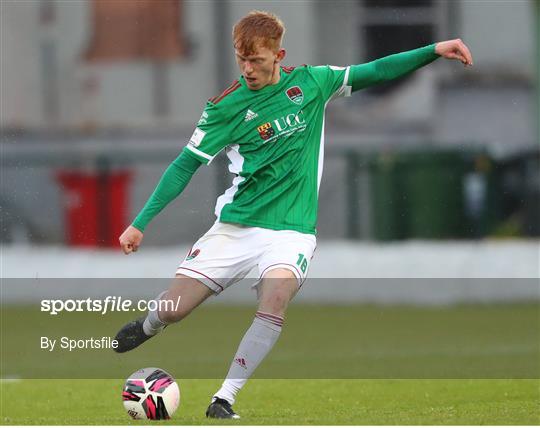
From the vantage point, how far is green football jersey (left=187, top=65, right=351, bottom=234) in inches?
357

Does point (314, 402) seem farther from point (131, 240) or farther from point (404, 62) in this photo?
point (404, 62)

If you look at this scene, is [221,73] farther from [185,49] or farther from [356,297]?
[356,297]

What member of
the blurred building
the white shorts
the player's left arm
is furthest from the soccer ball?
the blurred building

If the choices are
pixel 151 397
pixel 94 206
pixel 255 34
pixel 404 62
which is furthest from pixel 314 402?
pixel 94 206

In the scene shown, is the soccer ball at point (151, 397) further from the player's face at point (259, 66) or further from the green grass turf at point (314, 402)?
the player's face at point (259, 66)

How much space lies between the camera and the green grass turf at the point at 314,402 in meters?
8.84

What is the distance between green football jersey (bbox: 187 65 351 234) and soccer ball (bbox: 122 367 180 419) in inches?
39.6

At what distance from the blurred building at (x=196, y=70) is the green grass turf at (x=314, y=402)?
9.38 meters

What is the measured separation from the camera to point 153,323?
9383 mm

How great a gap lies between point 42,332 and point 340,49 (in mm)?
7489

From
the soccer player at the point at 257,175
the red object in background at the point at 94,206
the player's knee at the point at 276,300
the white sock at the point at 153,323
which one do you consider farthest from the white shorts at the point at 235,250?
the red object in background at the point at 94,206

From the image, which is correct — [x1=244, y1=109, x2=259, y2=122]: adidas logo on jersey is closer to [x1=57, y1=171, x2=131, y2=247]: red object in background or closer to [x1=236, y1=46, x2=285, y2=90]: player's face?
[x1=236, y1=46, x2=285, y2=90]: player's face

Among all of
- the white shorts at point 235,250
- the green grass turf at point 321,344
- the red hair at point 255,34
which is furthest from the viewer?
the green grass turf at point 321,344

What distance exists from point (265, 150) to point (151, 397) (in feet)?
4.92
